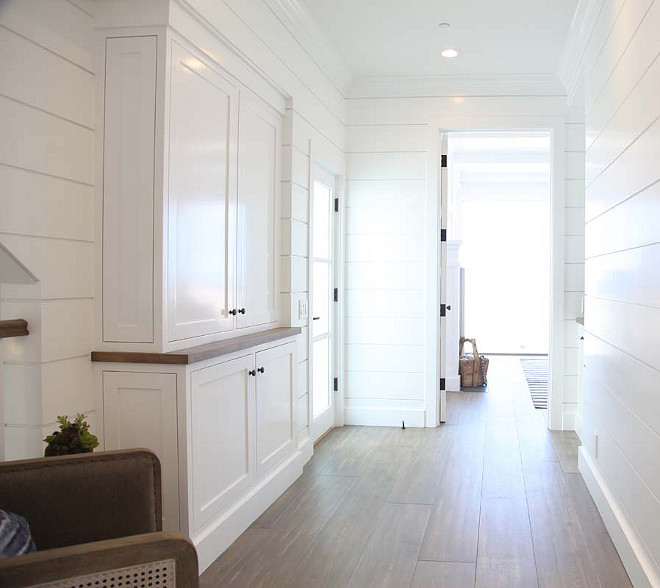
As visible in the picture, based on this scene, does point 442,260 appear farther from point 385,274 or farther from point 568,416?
point 568,416

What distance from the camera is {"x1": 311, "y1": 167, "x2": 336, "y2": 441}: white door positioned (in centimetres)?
493

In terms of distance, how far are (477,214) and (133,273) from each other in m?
9.22

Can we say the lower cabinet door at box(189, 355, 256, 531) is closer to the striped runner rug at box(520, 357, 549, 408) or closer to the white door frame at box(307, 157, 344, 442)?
the white door frame at box(307, 157, 344, 442)

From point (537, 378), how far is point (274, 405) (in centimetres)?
522

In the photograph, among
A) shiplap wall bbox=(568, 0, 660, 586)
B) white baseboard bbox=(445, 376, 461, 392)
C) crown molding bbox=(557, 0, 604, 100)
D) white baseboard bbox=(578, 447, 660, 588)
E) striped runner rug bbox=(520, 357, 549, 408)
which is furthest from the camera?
white baseboard bbox=(445, 376, 461, 392)

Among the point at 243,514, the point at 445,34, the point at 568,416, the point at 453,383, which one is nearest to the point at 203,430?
the point at 243,514

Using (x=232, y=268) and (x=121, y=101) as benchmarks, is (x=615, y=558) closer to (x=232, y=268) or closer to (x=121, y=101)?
(x=232, y=268)

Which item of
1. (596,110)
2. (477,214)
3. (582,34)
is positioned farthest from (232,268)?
(477,214)

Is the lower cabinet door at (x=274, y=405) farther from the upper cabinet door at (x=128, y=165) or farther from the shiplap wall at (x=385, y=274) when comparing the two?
the shiplap wall at (x=385, y=274)

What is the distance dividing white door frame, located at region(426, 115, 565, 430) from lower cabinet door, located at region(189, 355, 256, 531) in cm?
244

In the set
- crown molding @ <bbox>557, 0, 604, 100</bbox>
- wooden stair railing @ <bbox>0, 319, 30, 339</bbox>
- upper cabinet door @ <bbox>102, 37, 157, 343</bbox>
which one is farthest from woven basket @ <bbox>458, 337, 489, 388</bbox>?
wooden stair railing @ <bbox>0, 319, 30, 339</bbox>

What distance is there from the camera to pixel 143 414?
260 cm

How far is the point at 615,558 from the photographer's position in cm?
289

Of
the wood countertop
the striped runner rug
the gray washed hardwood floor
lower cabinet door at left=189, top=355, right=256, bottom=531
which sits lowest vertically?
the gray washed hardwood floor
